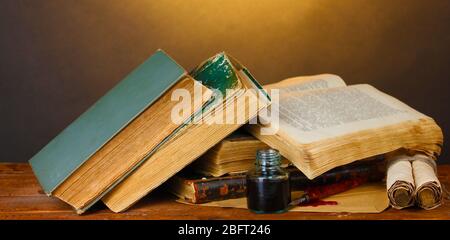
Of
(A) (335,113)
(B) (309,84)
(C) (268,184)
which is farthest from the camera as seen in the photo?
(B) (309,84)

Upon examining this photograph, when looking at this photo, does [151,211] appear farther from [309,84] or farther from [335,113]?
[309,84]

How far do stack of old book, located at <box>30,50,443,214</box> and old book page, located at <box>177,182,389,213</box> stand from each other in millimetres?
28

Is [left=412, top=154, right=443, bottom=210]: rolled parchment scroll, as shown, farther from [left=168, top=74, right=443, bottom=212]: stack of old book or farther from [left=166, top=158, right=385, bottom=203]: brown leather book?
[left=166, top=158, right=385, bottom=203]: brown leather book

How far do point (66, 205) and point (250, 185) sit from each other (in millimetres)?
277

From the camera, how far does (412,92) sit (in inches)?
80.3

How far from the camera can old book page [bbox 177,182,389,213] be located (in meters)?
1.04

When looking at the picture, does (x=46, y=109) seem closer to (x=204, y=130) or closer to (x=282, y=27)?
(x=282, y=27)

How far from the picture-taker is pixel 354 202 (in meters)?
1.08

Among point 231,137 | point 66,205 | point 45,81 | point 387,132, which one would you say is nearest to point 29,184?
point 66,205

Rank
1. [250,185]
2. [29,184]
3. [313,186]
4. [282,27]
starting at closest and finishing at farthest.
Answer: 1. [250,185]
2. [313,186]
3. [29,184]
4. [282,27]

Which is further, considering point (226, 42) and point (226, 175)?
point (226, 42)

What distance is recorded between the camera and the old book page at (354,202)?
3.43ft

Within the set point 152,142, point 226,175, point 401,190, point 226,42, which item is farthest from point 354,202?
point 226,42

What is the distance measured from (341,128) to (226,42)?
0.92m
